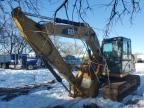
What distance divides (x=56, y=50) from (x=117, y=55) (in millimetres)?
3509

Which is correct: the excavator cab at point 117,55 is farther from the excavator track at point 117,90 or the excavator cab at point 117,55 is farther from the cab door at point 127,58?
the excavator track at point 117,90

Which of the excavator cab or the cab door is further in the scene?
the cab door

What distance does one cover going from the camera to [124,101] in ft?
43.5

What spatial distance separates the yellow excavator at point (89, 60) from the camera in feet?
38.1

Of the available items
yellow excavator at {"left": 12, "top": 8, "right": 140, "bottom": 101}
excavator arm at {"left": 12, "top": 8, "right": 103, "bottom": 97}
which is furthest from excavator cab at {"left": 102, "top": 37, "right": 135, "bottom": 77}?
excavator arm at {"left": 12, "top": 8, "right": 103, "bottom": 97}

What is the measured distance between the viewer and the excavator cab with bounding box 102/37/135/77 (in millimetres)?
14641

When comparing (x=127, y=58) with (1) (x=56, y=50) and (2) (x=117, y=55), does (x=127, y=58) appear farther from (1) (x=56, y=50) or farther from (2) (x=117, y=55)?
(1) (x=56, y=50)

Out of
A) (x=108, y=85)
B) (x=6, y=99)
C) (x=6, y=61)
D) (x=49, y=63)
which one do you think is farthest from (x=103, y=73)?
(x=6, y=61)

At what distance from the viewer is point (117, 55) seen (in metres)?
14.8

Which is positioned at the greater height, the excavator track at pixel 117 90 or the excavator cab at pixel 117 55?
the excavator cab at pixel 117 55

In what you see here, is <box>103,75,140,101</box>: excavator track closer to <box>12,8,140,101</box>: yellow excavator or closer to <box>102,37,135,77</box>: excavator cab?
<box>12,8,140,101</box>: yellow excavator

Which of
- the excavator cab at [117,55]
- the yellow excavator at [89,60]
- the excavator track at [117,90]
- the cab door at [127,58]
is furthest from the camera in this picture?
the cab door at [127,58]

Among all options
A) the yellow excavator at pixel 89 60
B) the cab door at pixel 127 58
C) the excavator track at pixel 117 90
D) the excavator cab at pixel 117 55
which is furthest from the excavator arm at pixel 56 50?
the cab door at pixel 127 58

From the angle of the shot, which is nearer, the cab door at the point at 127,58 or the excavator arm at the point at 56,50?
the excavator arm at the point at 56,50
